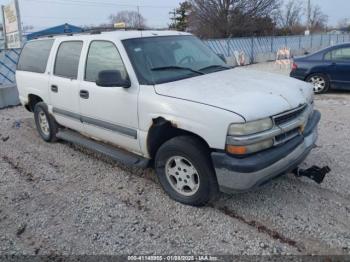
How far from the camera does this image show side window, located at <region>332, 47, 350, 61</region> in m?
9.59

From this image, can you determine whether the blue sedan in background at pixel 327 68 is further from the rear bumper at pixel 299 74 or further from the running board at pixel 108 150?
the running board at pixel 108 150

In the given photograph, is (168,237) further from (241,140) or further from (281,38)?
(281,38)

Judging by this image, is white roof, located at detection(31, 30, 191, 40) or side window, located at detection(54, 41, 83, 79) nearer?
white roof, located at detection(31, 30, 191, 40)

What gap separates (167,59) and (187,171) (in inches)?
55.2

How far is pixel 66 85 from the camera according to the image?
4.98 m

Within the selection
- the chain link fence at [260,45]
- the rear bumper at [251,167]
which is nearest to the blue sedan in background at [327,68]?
the rear bumper at [251,167]

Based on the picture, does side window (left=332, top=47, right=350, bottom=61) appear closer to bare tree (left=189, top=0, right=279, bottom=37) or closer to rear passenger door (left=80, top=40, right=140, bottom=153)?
rear passenger door (left=80, top=40, right=140, bottom=153)

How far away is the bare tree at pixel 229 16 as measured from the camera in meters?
37.3

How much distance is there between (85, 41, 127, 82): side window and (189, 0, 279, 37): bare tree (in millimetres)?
35036

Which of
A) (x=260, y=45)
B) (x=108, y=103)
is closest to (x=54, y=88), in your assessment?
(x=108, y=103)

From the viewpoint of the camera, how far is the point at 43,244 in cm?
329

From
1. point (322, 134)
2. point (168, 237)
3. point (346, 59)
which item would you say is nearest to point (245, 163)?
point (168, 237)

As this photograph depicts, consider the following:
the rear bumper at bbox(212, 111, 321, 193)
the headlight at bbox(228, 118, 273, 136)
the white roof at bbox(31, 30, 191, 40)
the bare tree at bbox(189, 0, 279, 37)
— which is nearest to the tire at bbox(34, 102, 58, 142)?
the white roof at bbox(31, 30, 191, 40)

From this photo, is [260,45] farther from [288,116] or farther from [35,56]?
[288,116]
